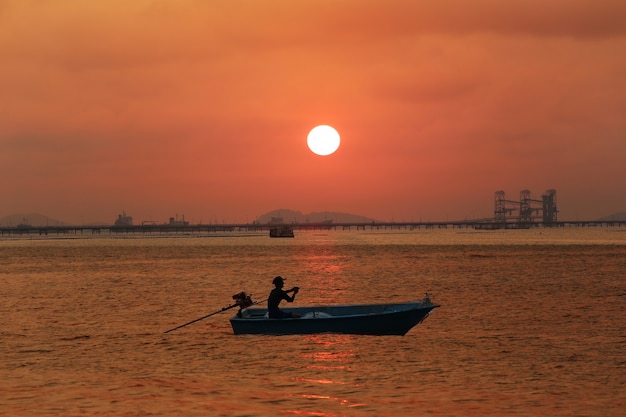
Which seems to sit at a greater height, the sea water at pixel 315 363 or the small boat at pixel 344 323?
the small boat at pixel 344 323

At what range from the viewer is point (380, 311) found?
34.1 meters

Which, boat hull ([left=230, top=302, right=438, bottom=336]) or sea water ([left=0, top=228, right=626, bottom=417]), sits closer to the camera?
sea water ([left=0, top=228, right=626, bottom=417])

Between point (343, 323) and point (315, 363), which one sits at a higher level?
point (343, 323)

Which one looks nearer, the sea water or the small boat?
the sea water

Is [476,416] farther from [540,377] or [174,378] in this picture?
[174,378]

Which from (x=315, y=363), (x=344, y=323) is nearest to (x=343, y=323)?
(x=344, y=323)

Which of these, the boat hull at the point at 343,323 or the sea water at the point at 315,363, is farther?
the boat hull at the point at 343,323

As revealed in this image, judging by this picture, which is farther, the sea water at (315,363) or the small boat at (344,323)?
the small boat at (344,323)

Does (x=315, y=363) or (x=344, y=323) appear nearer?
(x=315, y=363)

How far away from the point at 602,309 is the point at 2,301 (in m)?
35.9

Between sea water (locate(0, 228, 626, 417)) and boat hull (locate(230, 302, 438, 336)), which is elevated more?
boat hull (locate(230, 302, 438, 336))

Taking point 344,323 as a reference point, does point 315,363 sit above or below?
below

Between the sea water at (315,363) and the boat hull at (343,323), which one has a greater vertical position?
the boat hull at (343,323)

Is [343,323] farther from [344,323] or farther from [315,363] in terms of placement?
[315,363]
